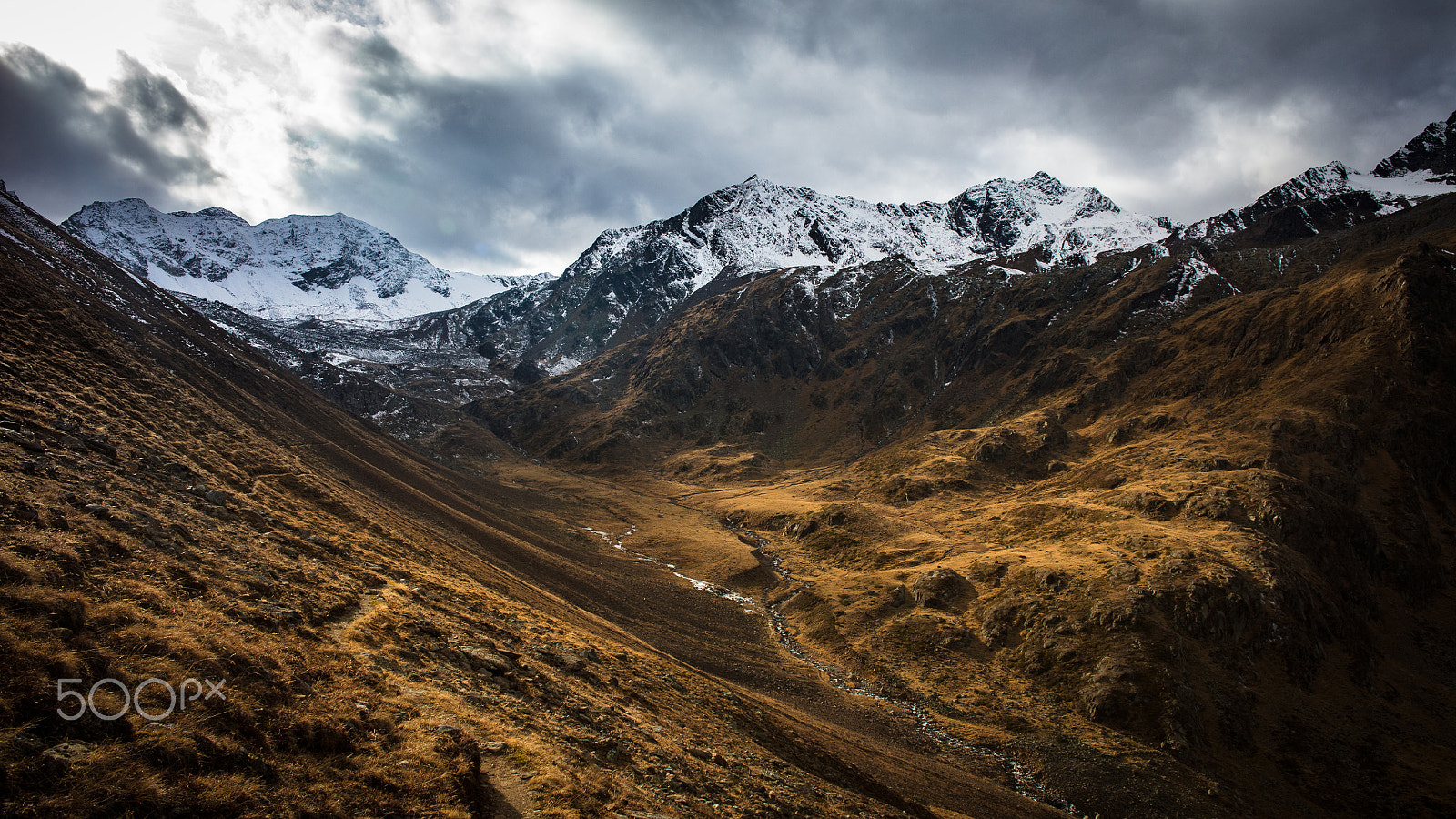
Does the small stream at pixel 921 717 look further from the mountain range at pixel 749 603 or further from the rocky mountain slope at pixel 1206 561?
the rocky mountain slope at pixel 1206 561

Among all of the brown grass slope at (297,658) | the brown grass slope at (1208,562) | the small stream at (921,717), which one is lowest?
the small stream at (921,717)

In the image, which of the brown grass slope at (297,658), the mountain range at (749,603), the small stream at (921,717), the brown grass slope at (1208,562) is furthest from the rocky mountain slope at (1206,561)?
the brown grass slope at (297,658)

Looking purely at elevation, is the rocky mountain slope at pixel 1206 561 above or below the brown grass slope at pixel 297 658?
above

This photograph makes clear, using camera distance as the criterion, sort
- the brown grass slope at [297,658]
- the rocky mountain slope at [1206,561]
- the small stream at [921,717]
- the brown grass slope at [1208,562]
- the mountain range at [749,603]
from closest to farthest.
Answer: the brown grass slope at [297,658] → the mountain range at [749,603] → the small stream at [921,717] → the brown grass slope at [1208,562] → the rocky mountain slope at [1206,561]

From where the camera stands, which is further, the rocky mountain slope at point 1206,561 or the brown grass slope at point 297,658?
the rocky mountain slope at point 1206,561

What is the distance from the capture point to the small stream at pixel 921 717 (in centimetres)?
3934

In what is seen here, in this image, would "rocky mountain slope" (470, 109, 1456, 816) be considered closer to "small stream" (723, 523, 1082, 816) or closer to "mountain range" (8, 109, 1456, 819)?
"mountain range" (8, 109, 1456, 819)

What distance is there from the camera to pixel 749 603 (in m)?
75.1

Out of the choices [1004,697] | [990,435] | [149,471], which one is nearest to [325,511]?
→ [149,471]

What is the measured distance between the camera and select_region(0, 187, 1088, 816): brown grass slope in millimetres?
10961

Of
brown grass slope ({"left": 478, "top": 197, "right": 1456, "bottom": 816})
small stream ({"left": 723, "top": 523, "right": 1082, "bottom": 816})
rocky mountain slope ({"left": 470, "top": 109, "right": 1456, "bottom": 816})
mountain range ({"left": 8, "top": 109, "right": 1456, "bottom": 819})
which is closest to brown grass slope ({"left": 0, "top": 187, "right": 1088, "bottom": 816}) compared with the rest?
mountain range ({"left": 8, "top": 109, "right": 1456, "bottom": 819})

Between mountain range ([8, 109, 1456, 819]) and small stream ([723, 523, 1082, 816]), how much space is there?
0.38 meters

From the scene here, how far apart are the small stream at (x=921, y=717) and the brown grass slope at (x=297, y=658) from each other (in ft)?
10.9

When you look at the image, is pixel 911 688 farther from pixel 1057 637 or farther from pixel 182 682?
pixel 182 682
